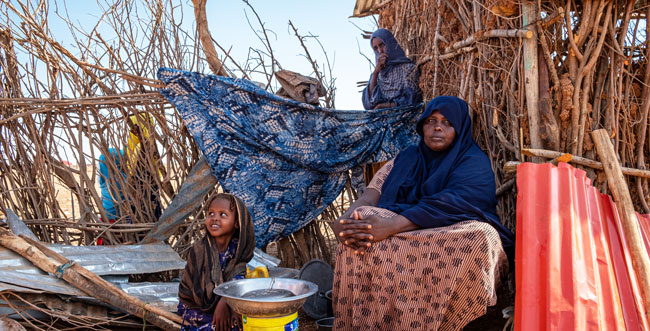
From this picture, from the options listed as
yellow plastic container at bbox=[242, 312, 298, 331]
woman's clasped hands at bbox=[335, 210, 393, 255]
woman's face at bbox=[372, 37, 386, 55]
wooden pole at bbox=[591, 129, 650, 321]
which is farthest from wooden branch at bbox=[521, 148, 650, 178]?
woman's face at bbox=[372, 37, 386, 55]

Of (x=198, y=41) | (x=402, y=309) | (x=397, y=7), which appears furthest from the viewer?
(x=397, y=7)

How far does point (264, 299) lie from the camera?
2.31 meters

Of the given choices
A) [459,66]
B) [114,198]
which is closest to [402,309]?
[459,66]

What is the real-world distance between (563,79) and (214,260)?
2.37 m

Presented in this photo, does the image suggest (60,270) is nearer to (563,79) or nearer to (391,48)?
(391,48)

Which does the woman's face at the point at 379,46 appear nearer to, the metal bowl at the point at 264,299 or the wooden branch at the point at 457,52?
the wooden branch at the point at 457,52

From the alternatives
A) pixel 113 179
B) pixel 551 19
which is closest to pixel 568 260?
pixel 551 19

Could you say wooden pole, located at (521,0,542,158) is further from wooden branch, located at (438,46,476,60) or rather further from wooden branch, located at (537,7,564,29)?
wooden branch, located at (438,46,476,60)

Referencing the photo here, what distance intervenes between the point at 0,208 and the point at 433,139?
3651 millimetres

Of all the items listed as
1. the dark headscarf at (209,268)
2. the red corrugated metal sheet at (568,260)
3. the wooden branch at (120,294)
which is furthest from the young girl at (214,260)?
the red corrugated metal sheet at (568,260)

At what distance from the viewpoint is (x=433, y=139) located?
3230 millimetres

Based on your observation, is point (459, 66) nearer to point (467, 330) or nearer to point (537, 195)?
point (537, 195)

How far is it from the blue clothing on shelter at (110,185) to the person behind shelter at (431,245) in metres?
2.15

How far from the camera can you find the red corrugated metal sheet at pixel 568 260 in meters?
2.41
